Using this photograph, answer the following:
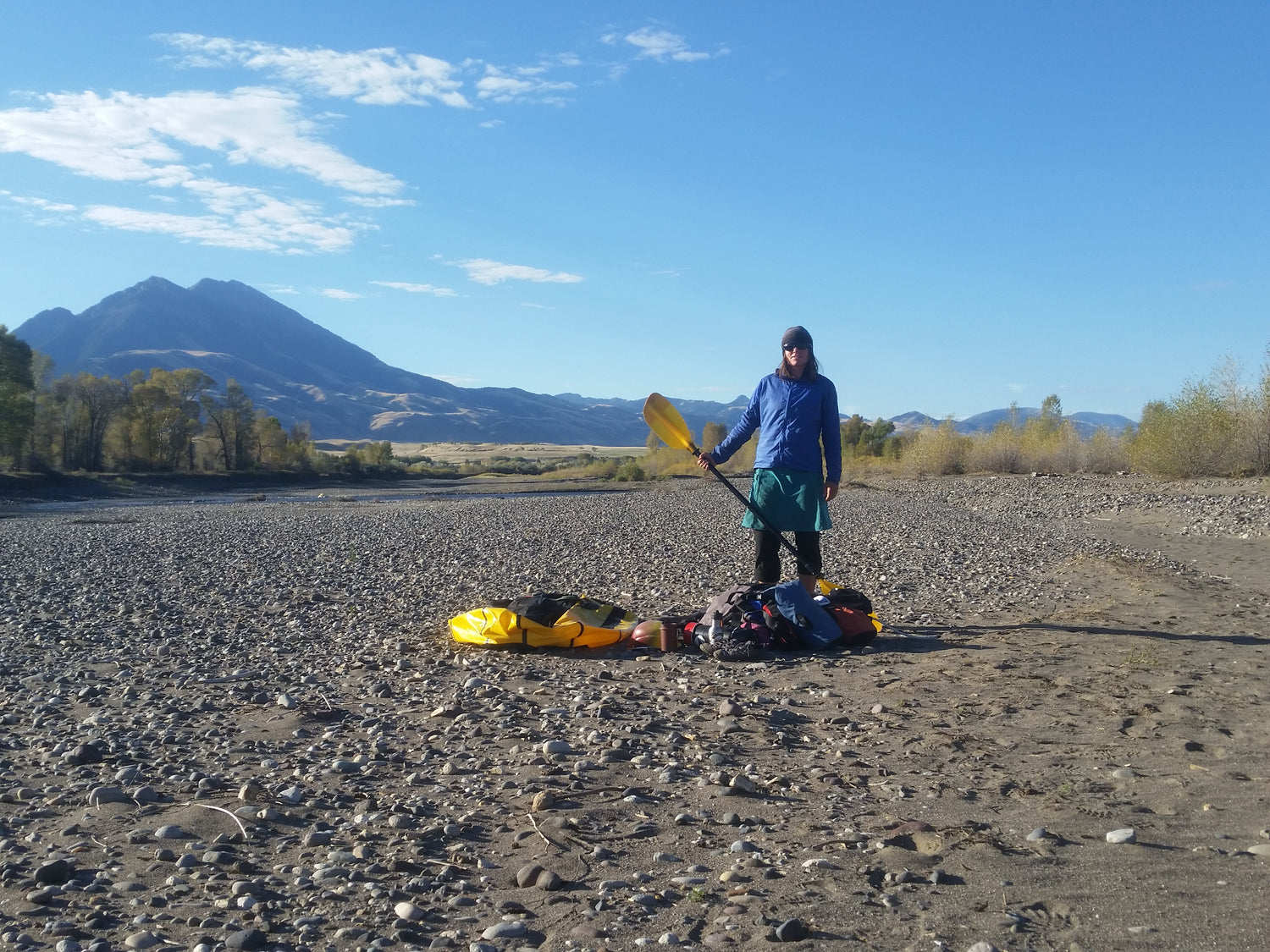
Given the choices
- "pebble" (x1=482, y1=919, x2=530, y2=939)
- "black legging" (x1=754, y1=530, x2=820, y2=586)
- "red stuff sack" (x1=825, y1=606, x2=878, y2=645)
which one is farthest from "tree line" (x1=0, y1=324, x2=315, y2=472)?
"pebble" (x1=482, y1=919, x2=530, y2=939)

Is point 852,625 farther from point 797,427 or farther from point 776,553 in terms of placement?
point 797,427

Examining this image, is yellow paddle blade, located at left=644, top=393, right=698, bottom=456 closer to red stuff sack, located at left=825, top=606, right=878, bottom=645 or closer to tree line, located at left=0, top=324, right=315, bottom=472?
red stuff sack, located at left=825, top=606, right=878, bottom=645

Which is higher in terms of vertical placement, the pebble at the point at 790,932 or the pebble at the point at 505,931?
the pebble at the point at 790,932

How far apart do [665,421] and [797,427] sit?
6.06 feet

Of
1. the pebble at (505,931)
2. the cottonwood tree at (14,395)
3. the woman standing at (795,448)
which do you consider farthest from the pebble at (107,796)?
the cottonwood tree at (14,395)

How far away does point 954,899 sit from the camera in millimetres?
3213

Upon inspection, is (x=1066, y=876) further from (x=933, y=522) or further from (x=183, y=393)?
(x=183, y=393)

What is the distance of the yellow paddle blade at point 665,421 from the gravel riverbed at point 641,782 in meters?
2.05

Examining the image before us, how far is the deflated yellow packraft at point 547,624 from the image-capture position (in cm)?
783

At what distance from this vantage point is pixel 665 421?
8688 mm

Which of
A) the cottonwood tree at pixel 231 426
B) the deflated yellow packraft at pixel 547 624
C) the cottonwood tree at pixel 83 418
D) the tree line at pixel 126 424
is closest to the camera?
the deflated yellow packraft at pixel 547 624

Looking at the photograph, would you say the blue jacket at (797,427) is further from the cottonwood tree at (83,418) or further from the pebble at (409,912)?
the cottonwood tree at (83,418)

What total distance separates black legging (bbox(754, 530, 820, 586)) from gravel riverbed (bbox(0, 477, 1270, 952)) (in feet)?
2.59

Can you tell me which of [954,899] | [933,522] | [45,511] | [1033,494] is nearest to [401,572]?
[954,899]
